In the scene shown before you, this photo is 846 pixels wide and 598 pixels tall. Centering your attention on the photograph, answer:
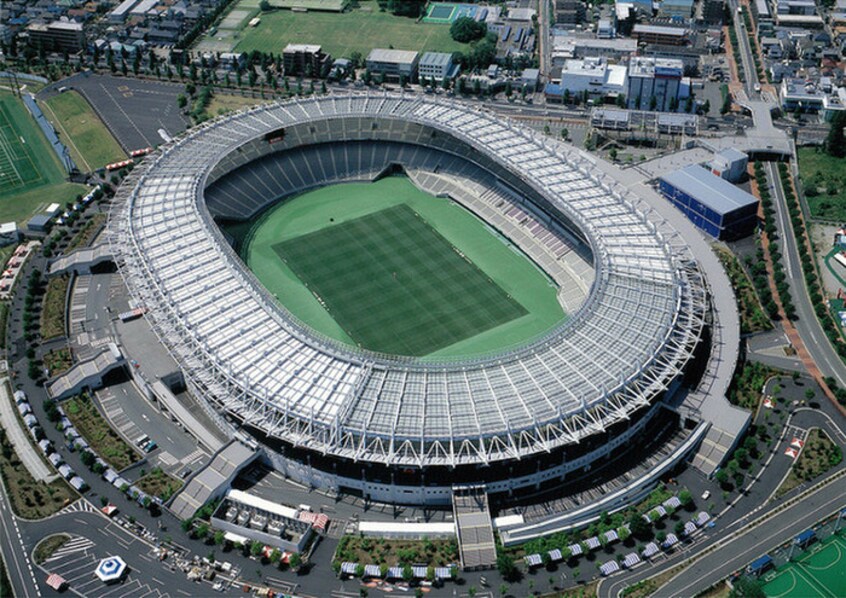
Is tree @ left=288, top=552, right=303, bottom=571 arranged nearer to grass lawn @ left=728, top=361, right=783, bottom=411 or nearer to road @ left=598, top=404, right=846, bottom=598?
road @ left=598, top=404, right=846, bottom=598

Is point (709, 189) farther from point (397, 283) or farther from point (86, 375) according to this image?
point (86, 375)


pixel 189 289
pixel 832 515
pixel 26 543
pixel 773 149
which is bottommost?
pixel 26 543

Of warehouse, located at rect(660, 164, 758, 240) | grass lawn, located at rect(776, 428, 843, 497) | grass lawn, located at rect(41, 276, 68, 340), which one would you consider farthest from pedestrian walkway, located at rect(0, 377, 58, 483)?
warehouse, located at rect(660, 164, 758, 240)

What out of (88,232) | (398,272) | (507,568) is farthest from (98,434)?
(507,568)

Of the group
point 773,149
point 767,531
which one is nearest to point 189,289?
point 767,531

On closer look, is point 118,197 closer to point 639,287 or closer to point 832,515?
point 639,287

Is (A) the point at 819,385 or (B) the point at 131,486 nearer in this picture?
(B) the point at 131,486
